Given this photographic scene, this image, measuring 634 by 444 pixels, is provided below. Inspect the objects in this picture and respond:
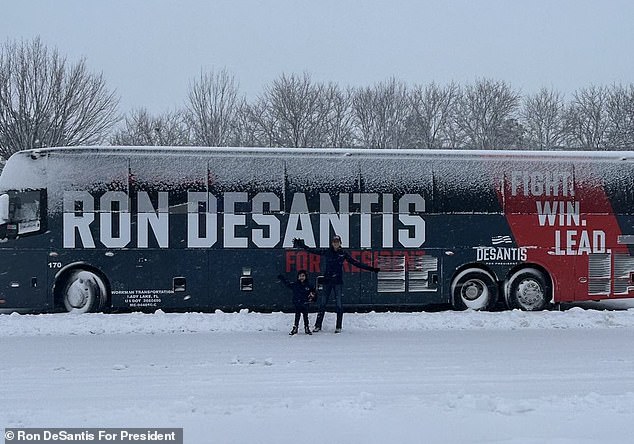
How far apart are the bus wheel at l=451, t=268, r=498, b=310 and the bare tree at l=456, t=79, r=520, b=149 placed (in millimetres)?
32780

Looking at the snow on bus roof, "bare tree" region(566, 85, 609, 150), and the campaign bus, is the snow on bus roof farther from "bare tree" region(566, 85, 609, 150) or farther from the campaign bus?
"bare tree" region(566, 85, 609, 150)

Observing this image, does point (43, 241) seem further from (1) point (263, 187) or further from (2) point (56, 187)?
(1) point (263, 187)

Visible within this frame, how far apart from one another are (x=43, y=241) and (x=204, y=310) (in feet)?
12.9

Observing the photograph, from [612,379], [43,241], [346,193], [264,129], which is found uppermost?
[264,129]

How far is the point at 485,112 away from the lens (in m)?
48.9

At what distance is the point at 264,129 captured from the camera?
144 ft

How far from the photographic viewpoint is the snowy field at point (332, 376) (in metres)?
7.06

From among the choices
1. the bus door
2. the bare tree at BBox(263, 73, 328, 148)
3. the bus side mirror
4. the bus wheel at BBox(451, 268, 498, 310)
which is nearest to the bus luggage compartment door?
the bus door

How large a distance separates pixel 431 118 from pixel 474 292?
1350 inches

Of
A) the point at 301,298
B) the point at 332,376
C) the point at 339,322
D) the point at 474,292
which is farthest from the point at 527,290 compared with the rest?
the point at 332,376

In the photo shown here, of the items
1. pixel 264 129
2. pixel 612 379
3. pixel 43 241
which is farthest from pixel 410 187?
pixel 264 129

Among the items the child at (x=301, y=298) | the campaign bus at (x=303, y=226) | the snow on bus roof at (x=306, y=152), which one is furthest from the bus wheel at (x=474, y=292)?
the child at (x=301, y=298)

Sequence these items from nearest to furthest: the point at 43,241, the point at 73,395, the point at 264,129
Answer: the point at 73,395 → the point at 43,241 → the point at 264,129

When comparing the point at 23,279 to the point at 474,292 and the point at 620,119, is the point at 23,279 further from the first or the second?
the point at 620,119
